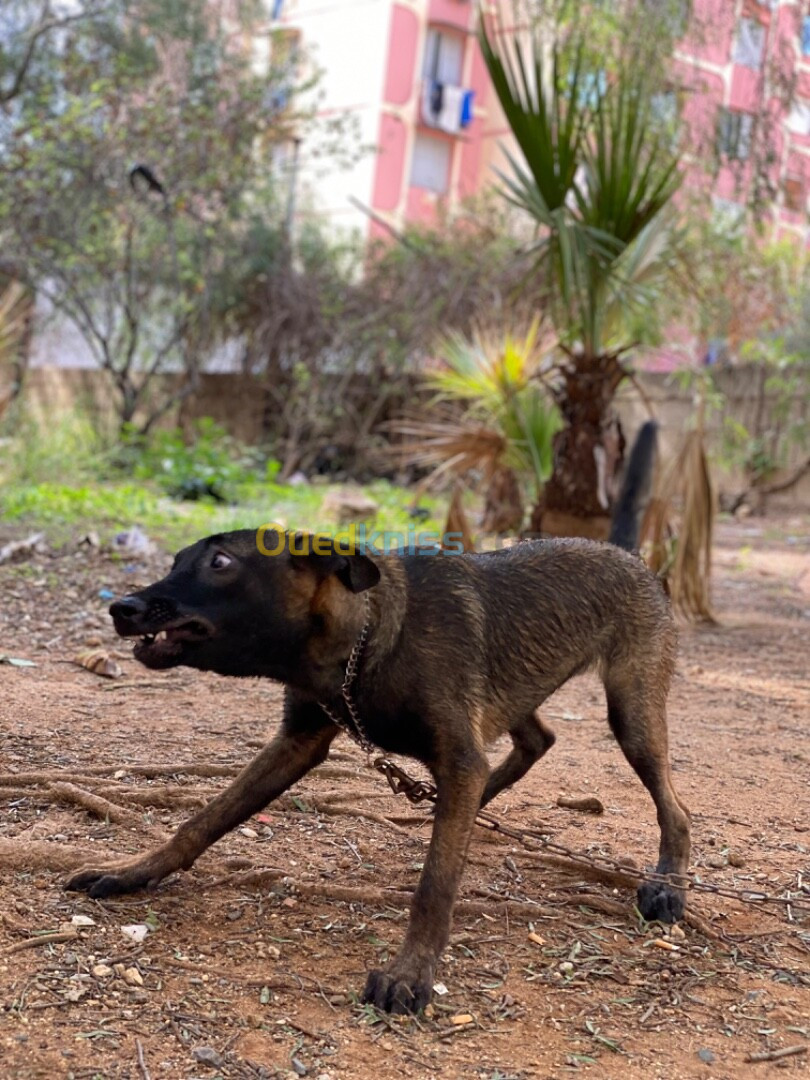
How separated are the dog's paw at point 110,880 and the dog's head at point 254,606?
2.15 ft

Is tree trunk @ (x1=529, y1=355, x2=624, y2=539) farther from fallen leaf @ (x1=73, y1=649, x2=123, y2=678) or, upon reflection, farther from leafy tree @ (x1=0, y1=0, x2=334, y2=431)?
leafy tree @ (x1=0, y1=0, x2=334, y2=431)

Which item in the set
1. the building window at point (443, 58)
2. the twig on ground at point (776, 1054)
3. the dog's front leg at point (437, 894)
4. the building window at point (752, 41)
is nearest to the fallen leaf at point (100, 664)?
the dog's front leg at point (437, 894)

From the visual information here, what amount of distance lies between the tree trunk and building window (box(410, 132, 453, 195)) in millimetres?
21933

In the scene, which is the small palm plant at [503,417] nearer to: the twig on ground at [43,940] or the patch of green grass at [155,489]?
the patch of green grass at [155,489]

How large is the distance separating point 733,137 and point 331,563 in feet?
27.7

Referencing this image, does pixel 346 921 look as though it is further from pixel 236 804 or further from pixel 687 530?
pixel 687 530

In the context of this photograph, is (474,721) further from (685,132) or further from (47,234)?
(47,234)

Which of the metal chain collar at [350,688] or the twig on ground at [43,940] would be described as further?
the metal chain collar at [350,688]

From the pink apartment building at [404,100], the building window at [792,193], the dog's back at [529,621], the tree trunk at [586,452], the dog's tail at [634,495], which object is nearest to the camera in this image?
the dog's back at [529,621]

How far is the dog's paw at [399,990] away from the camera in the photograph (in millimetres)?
2816

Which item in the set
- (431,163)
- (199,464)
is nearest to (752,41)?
(199,464)

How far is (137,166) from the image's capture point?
14.6 metres

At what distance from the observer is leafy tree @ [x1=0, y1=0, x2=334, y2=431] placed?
15727 mm

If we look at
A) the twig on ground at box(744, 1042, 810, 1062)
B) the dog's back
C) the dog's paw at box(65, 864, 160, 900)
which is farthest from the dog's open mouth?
the twig on ground at box(744, 1042, 810, 1062)
